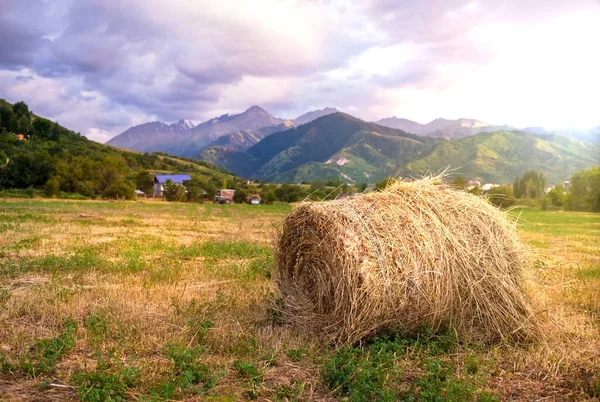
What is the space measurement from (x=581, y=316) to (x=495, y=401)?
430 cm

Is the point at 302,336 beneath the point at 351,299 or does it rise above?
beneath

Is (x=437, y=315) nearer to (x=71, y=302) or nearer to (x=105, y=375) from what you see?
(x=105, y=375)

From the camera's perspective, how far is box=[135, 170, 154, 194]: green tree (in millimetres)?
105312

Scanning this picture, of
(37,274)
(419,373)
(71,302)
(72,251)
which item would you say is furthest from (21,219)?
(419,373)

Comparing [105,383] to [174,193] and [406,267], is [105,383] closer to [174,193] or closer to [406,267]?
[406,267]

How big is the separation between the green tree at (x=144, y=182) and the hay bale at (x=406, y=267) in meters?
104

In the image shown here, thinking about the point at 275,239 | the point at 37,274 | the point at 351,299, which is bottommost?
the point at 37,274

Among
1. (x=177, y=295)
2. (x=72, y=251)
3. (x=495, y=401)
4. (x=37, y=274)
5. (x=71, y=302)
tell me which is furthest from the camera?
(x=72, y=251)

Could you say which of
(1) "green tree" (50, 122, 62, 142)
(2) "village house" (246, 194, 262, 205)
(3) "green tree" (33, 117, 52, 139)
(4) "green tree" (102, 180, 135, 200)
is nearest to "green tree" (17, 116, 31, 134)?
(3) "green tree" (33, 117, 52, 139)

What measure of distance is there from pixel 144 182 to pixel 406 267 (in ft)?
350

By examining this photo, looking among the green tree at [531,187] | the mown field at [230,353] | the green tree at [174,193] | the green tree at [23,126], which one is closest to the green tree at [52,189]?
the green tree at [174,193]

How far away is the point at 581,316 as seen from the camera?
7734 mm

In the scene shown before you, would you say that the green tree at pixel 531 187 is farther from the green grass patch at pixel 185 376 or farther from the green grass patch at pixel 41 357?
the green grass patch at pixel 41 357

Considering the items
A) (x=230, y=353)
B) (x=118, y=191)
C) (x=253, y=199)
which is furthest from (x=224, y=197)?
(x=230, y=353)
